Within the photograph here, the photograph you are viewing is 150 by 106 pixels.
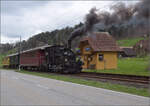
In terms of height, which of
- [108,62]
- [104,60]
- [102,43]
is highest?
[102,43]

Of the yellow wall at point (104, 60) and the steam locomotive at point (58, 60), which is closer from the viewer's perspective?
the steam locomotive at point (58, 60)

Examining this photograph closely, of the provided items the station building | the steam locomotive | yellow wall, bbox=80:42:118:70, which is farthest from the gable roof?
the steam locomotive

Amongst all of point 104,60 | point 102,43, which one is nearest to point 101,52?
point 104,60

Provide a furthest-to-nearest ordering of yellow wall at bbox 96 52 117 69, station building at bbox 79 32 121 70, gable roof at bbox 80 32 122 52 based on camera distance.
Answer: yellow wall at bbox 96 52 117 69, gable roof at bbox 80 32 122 52, station building at bbox 79 32 121 70

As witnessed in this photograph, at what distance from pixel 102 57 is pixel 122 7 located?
18.0m

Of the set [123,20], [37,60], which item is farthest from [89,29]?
[37,60]

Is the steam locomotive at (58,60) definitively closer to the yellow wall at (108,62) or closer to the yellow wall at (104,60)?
the yellow wall at (104,60)

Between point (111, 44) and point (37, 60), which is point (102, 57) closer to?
point (111, 44)

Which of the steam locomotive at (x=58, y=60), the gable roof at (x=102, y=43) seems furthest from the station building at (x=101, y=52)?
the steam locomotive at (x=58, y=60)

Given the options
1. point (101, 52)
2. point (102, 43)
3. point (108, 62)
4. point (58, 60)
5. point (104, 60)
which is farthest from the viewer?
point (102, 43)

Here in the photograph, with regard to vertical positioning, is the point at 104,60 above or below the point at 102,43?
below

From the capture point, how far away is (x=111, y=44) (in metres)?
29.6

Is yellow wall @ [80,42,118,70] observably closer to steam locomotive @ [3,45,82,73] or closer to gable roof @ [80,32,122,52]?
gable roof @ [80,32,122,52]

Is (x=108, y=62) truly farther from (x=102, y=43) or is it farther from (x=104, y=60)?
(x=102, y=43)
